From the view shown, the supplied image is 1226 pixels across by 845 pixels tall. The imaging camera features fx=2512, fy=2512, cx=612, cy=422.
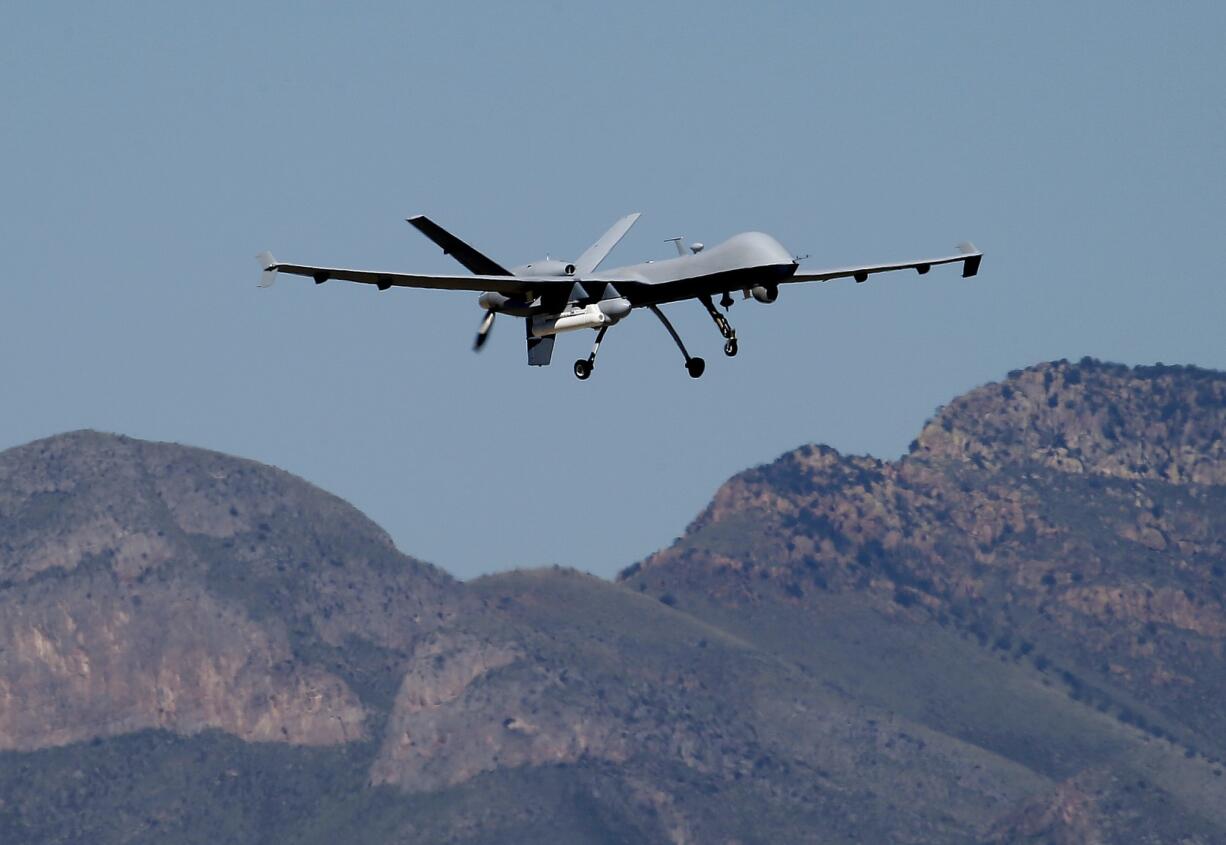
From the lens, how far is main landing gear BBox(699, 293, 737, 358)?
8669 cm

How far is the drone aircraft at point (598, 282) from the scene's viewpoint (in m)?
85.5

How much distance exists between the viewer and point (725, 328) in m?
87.3

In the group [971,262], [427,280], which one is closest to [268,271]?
[427,280]

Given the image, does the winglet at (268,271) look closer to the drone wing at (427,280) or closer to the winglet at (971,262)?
the drone wing at (427,280)

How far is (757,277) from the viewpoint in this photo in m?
85.9

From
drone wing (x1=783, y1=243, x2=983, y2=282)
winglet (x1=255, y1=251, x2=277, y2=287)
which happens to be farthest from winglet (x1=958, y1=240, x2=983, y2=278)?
winglet (x1=255, y1=251, x2=277, y2=287)

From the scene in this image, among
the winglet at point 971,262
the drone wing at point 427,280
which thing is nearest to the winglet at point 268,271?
the drone wing at point 427,280

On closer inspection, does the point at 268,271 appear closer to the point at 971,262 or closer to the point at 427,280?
the point at 427,280

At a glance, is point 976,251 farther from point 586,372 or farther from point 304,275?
point 304,275

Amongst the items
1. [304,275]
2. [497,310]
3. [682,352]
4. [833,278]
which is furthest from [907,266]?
[304,275]

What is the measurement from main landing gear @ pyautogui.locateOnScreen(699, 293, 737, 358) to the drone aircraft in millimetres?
34

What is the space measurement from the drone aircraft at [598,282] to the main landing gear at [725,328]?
34 mm

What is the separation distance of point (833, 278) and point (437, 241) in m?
14.2

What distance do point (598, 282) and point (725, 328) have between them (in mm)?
4694
